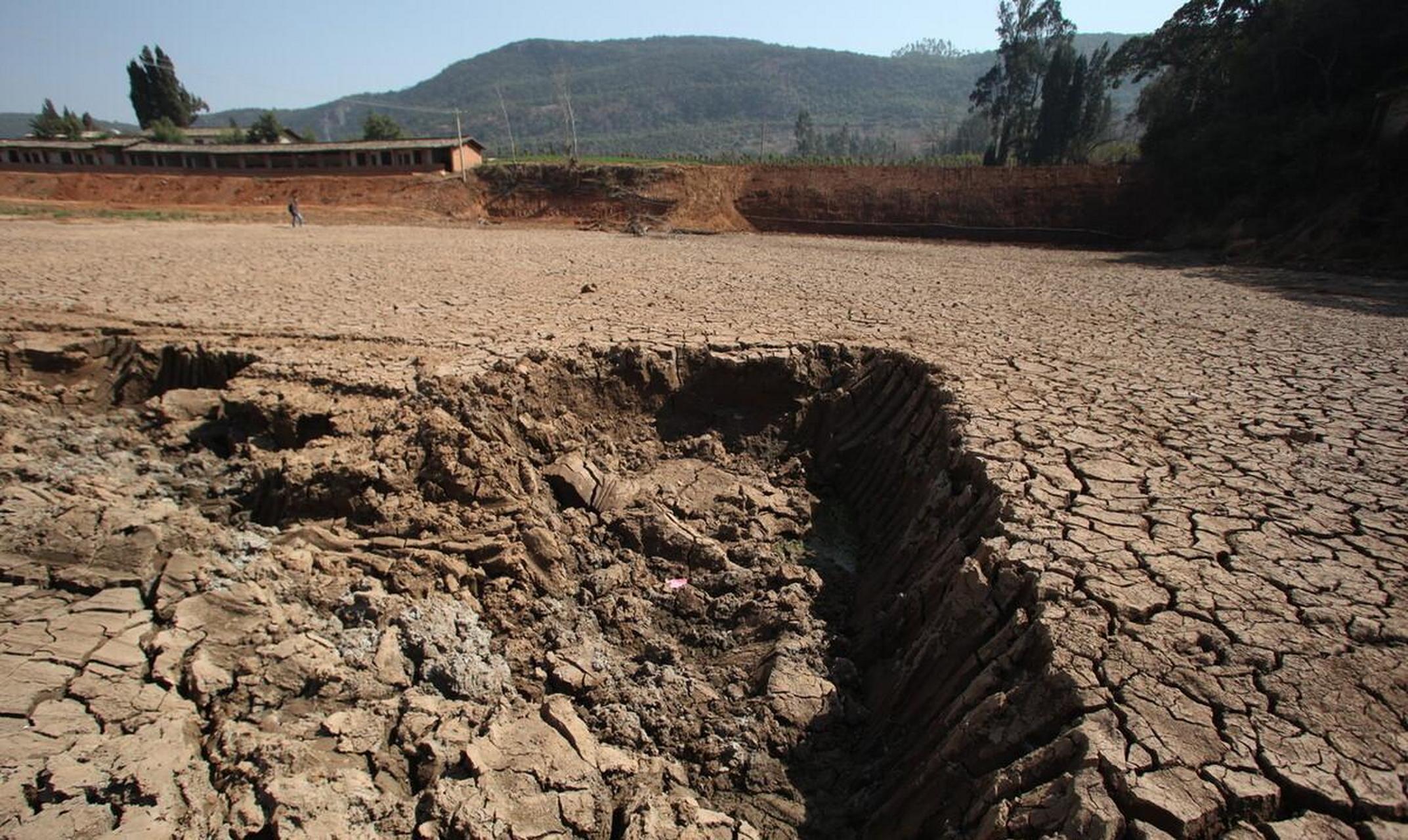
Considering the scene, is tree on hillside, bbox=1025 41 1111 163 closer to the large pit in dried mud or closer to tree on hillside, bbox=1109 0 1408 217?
tree on hillside, bbox=1109 0 1408 217

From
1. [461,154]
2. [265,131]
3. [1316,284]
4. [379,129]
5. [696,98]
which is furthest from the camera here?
[696,98]

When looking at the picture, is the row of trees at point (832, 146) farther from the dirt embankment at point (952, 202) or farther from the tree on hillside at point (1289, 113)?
the tree on hillside at point (1289, 113)

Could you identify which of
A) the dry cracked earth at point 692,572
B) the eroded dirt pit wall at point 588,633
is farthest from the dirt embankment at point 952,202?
the eroded dirt pit wall at point 588,633

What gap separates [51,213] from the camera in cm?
1861

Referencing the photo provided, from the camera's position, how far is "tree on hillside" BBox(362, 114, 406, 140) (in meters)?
38.5

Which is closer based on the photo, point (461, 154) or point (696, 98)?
point (461, 154)

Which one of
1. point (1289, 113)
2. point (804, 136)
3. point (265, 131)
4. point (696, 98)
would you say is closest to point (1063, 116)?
point (1289, 113)

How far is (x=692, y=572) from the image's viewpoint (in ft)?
15.0

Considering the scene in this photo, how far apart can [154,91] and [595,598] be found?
61070 millimetres

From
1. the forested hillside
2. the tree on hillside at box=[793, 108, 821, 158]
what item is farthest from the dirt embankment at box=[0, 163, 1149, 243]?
the forested hillside

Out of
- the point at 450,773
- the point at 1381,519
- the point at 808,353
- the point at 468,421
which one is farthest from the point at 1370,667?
the point at 468,421

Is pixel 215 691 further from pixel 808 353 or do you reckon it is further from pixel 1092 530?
pixel 808 353

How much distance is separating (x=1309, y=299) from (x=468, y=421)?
989 centimetres

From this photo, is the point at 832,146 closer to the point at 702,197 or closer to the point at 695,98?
the point at 702,197
